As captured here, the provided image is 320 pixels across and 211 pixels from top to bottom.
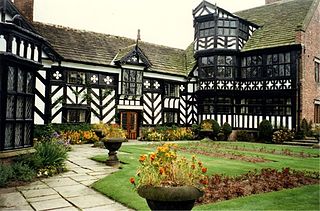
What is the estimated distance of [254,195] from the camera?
23.7 feet

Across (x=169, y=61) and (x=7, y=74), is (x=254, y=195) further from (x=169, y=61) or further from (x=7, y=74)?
(x=169, y=61)

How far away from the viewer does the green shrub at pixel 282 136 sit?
21406mm

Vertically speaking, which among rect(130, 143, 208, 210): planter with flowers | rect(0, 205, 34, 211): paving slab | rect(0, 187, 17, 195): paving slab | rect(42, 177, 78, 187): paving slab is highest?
rect(130, 143, 208, 210): planter with flowers

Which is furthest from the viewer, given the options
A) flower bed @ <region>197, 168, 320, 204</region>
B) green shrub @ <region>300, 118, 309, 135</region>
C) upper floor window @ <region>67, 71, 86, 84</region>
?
green shrub @ <region>300, 118, 309, 135</region>

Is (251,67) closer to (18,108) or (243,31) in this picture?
(243,31)

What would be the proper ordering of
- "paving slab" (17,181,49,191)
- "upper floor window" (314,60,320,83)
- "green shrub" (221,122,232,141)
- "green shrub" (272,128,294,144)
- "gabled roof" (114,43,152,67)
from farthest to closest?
1. "upper floor window" (314,60,320,83)
2. "green shrub" (221,122,232,141)
3. "gabled roof" (114,43,152,67)
4. "green shrub" (272,128,294,144)
5. "paving slab" (17,181,49,191)

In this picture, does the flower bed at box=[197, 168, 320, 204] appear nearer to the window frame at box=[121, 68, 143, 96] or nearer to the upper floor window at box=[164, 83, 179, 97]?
the window frame at box=[121, 68, 143, 96]

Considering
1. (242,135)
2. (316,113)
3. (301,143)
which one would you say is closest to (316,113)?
(316,113)

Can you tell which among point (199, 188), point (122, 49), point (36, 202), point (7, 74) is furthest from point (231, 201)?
point (122, 49)

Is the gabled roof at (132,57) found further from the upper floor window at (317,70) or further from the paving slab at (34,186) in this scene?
the paving slab at (34,186)

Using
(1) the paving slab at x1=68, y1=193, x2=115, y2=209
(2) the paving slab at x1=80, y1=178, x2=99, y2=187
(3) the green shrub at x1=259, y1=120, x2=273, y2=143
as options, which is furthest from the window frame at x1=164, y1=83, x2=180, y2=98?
(1) the paving slab at x1=68, y1=193, x2=115, y2=209

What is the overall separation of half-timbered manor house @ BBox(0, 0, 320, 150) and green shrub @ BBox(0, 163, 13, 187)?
10780 mm

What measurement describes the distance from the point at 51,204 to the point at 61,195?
2.37 ft

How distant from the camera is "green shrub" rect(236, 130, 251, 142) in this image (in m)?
23.7
